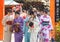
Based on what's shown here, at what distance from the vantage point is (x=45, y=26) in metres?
16.7

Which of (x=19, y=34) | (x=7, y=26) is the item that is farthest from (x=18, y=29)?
(x=7, y=26)

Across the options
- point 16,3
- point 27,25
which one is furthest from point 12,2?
point 27,25

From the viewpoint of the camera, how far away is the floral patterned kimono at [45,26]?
1650 centimetres

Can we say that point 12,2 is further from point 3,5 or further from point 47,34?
point 47,34

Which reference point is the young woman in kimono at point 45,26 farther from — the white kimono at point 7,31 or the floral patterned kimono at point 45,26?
the white kimono at point 7,31

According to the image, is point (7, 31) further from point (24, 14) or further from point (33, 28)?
point (24, 14)

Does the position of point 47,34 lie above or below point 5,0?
below

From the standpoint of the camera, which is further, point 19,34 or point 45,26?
point 45,26

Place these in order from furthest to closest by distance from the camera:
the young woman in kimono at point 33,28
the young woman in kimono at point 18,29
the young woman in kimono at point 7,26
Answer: the young woman in kimono at point 33,28 → the young woman in kimono at point 7,26 → the young woman in kimono at point 18,29

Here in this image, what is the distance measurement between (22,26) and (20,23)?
0.18 meters

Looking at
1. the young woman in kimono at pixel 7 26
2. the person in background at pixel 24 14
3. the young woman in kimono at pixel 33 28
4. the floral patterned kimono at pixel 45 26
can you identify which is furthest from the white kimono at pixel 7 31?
the floral patterned kimono at pixel 45 26

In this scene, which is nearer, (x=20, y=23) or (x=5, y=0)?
(x=20, y=23)

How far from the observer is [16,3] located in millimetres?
17094

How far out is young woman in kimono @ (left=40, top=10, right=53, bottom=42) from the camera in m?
16.5
